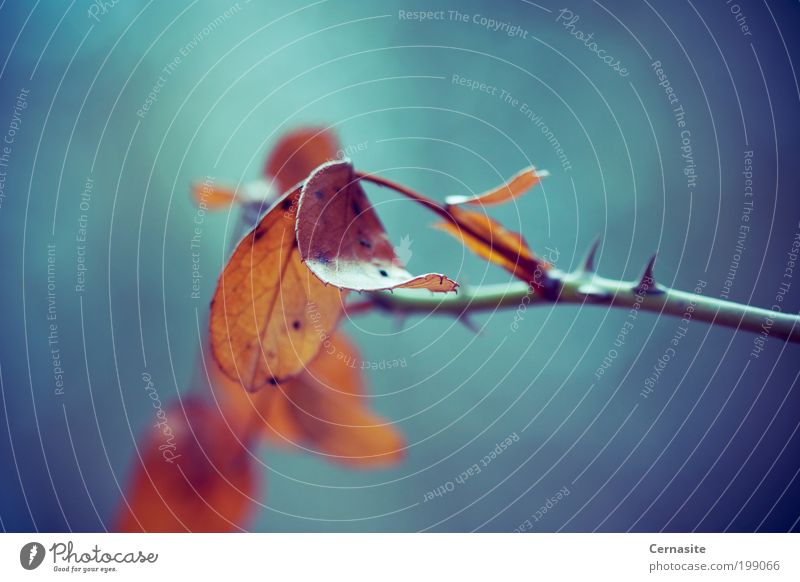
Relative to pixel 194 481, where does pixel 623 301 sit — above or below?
above

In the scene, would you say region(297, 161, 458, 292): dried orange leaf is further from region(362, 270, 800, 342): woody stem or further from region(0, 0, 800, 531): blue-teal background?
region(0, 0, 800, 531): blue-teal background

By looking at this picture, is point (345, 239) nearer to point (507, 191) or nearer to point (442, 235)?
point (507, 191)

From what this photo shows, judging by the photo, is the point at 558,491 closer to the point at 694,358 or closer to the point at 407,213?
the point at 694,358

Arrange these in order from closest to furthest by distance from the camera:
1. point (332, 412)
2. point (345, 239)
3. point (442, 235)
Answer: point (345, 239) → point (332, 412) → point (442, 235)
